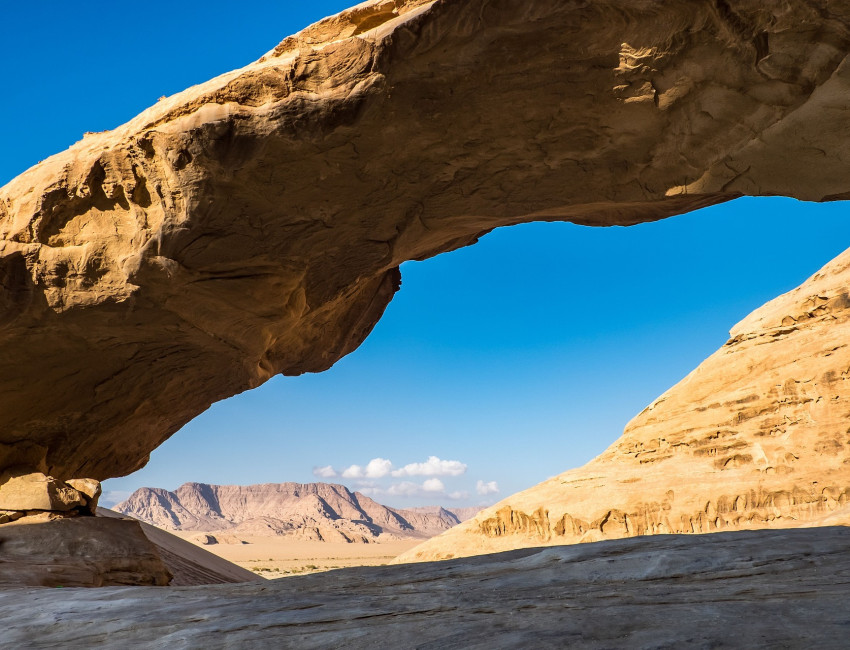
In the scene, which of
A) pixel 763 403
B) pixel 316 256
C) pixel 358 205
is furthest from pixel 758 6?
pixel 763 403

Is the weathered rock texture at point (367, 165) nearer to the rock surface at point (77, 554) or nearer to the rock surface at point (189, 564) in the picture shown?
the rock surface at point (77, 554)

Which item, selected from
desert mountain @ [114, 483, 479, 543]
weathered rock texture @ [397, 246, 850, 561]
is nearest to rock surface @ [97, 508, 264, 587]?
weathered rock texture @ [397, 246, 850, 561]

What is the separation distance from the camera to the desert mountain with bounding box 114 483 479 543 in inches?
4879

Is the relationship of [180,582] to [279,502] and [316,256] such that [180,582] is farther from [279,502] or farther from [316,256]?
[279,502]

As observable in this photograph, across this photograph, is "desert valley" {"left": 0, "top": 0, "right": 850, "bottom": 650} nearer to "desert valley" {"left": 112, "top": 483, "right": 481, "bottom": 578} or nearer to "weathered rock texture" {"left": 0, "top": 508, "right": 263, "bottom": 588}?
"weathered rock texture" {"left": 0, "top": 508, "right": 263, "bottom": 588}

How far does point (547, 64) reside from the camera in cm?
764

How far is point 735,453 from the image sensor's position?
49.4 ft

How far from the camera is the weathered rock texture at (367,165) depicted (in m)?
7.30

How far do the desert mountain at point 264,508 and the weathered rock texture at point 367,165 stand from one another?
108m

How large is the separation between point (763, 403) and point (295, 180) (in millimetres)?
11934

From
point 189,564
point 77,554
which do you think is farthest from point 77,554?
point 189,564

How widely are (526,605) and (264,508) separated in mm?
139580

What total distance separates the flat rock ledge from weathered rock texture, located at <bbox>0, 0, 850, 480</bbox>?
485cm

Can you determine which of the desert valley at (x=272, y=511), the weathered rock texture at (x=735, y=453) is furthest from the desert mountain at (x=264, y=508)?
the weathered rock texture at (x=735, y=453)
